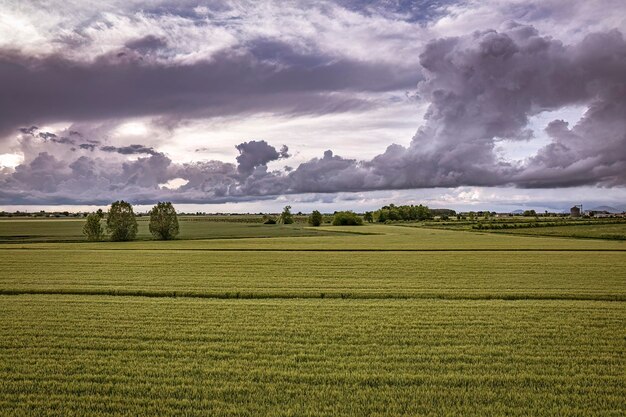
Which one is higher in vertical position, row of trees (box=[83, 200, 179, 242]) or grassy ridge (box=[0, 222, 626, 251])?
row of trees (box=[83, 200, 179, 242])

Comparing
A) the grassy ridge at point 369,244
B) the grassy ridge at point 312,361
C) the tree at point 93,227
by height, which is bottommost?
the grassy ridge at point 369,244

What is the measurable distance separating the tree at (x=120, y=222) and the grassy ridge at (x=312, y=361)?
224ft

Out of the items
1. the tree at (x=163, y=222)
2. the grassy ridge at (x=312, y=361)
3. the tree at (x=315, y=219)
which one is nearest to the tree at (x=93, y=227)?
the tree at (x=163, y=222)

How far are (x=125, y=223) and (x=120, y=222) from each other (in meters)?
0.92

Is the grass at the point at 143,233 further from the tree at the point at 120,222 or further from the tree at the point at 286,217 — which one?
the tree at the point at 286,217

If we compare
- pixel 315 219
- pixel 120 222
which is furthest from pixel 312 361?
pixel 315 219

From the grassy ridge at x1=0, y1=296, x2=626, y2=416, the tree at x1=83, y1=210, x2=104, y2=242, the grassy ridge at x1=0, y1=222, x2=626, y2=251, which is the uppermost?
the tree at x1=83, y1=210, x2=104, y2=242

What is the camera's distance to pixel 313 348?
13.9 meters

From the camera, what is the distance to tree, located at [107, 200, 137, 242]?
277 feet

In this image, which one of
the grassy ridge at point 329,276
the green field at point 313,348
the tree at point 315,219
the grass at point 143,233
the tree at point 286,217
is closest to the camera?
the green field at point 313,348

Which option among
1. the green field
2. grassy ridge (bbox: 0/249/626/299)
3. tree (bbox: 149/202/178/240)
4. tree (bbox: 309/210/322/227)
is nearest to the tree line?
tree (bbox: 149/202/178/240)

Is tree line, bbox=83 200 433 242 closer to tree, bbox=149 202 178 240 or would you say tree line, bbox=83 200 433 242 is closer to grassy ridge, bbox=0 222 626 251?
tree, bbox=149 202 178 240

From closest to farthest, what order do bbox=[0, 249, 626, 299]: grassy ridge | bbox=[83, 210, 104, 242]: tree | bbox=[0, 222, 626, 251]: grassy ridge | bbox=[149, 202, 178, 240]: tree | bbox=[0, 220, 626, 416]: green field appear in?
bbox=[0, 220, 626, 416]: green field, bbox=[0, 249, 626, 299]: grassy ridge, bbox=[0, 222, 626, 251]: grassy ridge, bbox=[83, 210, 104, 242]: tree, bbox=[149, 202, 178, 240]: tree

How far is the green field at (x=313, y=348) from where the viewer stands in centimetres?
1011
